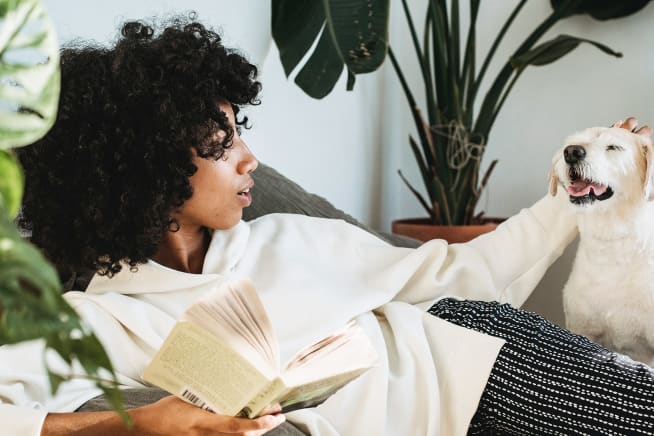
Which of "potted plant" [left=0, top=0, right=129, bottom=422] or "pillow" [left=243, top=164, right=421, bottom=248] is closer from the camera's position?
"potted plant" [left=0, top=0, right=129, bottom=422]

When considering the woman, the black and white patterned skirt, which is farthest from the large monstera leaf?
the black and white patterned skirt

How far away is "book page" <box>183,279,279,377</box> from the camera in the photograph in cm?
68

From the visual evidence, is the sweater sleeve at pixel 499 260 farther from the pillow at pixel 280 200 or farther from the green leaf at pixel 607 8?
the green leaf at pixel 607 8

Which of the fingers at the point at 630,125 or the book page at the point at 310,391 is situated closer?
the book page at the point at 310,391

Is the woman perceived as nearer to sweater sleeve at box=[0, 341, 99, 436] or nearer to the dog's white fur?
sweater sleeve at box=[0, 341, 99, 436]

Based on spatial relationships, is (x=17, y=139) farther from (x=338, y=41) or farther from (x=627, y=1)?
(x=627, y=1)

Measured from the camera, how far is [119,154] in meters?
1.17

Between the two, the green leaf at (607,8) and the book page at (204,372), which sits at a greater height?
the green leaf at (607,8)

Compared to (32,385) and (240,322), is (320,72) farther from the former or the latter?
(240,322)

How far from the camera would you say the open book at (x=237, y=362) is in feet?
2.23

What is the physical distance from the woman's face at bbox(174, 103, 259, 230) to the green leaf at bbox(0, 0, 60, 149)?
2.71 feet

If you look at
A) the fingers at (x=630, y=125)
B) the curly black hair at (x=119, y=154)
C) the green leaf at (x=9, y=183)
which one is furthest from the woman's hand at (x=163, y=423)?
the fingers at (x=630, y=125)

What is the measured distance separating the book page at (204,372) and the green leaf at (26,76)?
1.10 feet

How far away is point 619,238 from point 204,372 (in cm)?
92
